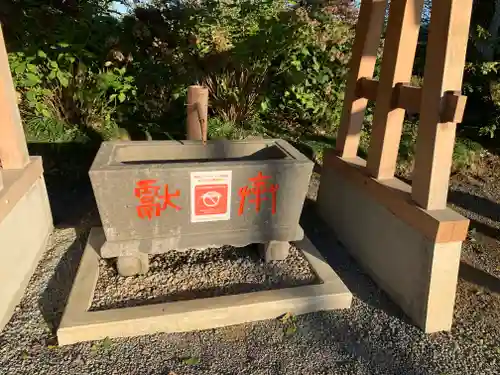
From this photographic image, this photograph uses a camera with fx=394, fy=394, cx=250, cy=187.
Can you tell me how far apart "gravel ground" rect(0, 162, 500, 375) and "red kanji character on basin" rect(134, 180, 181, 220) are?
0.71 metres

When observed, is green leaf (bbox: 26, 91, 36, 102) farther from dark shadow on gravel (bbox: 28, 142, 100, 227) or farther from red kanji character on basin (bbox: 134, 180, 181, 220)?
red kanji character on basin (bbox: 134, 180, 181, 220)

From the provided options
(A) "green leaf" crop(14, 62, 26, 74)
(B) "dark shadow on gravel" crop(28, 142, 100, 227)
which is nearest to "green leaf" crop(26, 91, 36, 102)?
(A) "green leaf" crop(14, 62, 26, 74)

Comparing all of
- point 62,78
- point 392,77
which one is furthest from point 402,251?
point 62,78

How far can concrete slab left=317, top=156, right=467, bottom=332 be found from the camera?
221 cm

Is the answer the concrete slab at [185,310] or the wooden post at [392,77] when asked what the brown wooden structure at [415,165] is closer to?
the wooden post at [392,77]

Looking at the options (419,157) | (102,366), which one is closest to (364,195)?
(419,157)

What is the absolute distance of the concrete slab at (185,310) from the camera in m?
2.12

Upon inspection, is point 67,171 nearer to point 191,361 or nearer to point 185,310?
point 185,310

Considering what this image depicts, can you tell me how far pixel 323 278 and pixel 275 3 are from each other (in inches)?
171

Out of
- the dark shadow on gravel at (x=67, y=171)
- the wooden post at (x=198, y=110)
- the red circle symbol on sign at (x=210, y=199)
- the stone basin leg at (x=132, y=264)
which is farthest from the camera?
the dark shadow on gravel at (x=67, y=171)

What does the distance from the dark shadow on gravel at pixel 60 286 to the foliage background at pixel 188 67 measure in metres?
2.05

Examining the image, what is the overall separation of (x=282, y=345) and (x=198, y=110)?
1.76m

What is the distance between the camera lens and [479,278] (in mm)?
2938

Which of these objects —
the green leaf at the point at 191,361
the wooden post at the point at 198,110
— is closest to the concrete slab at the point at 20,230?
the green leaf at the point at 191,361
